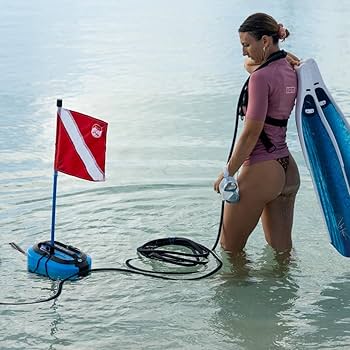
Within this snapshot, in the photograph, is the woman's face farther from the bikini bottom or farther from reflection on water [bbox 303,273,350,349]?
reflection on water [bbox 303,273,350,349]

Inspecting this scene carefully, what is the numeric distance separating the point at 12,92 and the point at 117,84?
1.40m

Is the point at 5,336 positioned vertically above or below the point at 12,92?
below

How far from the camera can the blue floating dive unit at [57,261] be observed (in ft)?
15.1

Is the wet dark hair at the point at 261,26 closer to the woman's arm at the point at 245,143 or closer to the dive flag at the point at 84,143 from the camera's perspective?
the woman's arm at the point at 245,143

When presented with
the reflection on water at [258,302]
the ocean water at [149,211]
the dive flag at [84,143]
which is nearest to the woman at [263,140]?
the reflection on water at [258,302]

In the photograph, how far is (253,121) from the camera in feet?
14.2

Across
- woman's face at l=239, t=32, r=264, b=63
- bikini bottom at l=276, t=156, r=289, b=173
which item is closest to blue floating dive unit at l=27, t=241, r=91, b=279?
bikini bottom at l=276, t=156, r=289, b=173

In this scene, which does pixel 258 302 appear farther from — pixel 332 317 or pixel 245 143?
pixel 245 143

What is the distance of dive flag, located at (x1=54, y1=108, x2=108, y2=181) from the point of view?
4.48 meters

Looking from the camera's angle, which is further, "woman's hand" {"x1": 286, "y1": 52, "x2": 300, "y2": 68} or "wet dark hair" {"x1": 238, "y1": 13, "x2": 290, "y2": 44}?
Answer: "woman's hand" {"x1": 286, "y1": 52, "x2": 300, "y2": 68}

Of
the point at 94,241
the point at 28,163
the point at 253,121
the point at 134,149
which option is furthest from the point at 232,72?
the point at 253,121

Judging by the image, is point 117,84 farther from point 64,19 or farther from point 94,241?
point 64,19

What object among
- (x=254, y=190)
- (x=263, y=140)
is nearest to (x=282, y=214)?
(x=254, y=190)

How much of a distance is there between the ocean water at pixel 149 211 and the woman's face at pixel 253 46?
126cm
